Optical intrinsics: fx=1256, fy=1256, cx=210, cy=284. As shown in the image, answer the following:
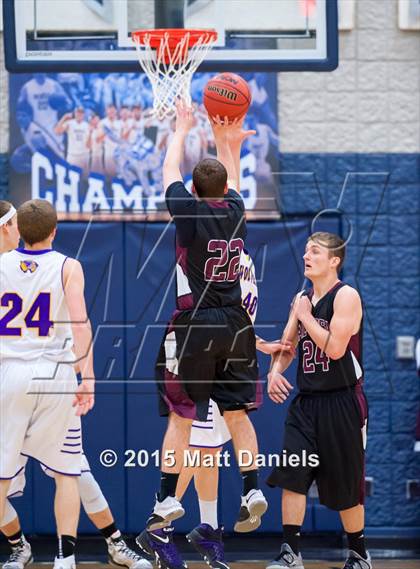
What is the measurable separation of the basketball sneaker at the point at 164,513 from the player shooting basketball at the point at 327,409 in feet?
1.83

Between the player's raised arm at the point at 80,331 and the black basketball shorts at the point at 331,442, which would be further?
the black basketball shorts at the point at 331,442

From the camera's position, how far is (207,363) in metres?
7.07

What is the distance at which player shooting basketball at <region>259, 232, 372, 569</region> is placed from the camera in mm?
7105

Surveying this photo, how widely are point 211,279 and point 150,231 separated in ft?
7.03

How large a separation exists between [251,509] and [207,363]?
87cm

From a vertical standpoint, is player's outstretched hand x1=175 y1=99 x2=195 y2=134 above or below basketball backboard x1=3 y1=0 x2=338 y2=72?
below

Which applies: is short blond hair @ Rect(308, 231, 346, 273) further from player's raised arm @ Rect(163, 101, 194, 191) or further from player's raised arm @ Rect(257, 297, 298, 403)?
player's raised arm @ Rect(163, 101, 194, 191)

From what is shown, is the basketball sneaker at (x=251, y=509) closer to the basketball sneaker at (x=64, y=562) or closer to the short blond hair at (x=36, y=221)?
the basketball sneaker at (x=64, y=562)

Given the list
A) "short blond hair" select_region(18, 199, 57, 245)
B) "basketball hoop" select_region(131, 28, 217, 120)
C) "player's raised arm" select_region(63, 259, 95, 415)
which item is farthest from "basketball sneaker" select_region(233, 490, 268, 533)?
"basketball hoop" select_region(131, 28, 217, 120)

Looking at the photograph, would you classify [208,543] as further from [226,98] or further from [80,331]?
[226,98]

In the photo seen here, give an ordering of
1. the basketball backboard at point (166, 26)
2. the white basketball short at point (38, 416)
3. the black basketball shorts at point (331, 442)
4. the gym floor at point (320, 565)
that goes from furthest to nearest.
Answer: the gym floor at point (320, 565) < the basketball backboard at point (166, 26) < the black basketball shorts at point (331, 442) < the white basketball short at point (38, 416)

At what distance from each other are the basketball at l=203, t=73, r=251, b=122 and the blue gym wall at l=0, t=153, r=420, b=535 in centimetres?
185

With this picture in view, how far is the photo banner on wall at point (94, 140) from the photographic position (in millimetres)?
9195

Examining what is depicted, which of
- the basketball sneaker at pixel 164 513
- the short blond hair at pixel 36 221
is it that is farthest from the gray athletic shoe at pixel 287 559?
the short blond hair at pixel 36 221
